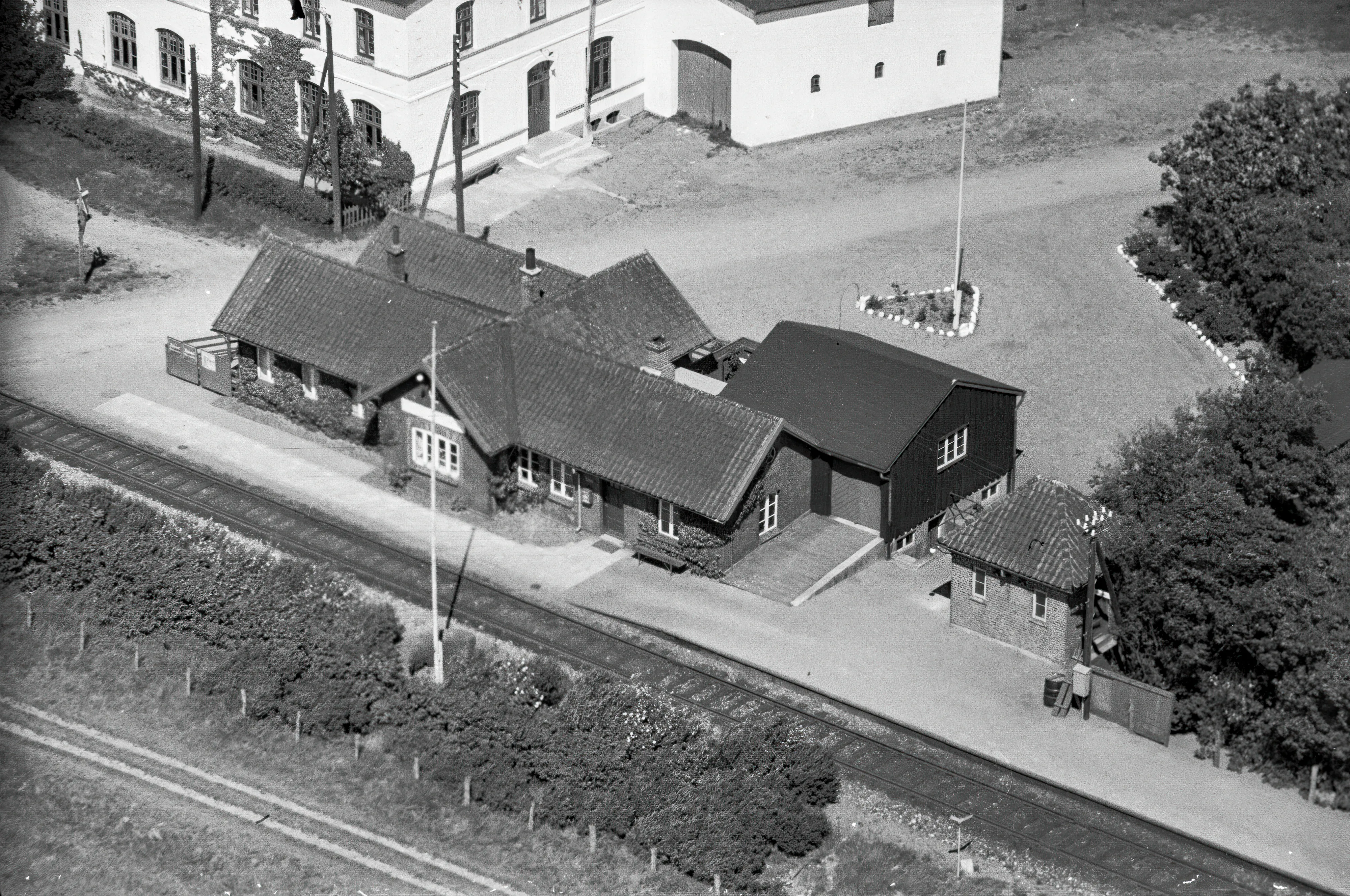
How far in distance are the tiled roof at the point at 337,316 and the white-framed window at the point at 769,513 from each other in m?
10.1

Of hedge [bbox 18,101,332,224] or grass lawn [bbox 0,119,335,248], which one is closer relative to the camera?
grass lawn [bbox 0,119,335,248]

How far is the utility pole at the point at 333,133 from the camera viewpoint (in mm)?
83438

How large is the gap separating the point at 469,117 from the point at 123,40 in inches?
590

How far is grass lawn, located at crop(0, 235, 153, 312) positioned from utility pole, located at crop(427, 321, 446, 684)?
16.4m

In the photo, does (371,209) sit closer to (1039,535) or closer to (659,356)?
(659,356)

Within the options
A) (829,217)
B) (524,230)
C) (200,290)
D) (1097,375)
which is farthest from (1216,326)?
(200,290)

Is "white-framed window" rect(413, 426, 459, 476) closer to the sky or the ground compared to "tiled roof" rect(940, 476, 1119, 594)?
closer to the ground

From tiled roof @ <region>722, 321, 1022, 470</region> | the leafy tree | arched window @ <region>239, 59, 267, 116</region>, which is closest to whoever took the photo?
tiled roof @ <region>722, 321, 1022, 470</region>

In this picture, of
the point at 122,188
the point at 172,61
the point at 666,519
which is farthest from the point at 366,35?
the point at 666,519

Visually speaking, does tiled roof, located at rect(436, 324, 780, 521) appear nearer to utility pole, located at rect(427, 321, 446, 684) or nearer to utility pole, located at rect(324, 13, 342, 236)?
utility pole, located at rect(427, 321, 446, 684)

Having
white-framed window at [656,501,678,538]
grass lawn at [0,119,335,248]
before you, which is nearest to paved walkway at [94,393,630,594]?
white-framed window at [656,501,678,538]

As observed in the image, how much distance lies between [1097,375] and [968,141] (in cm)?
1896

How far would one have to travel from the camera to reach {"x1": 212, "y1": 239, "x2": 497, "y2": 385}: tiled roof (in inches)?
2800

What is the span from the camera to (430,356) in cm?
6806
